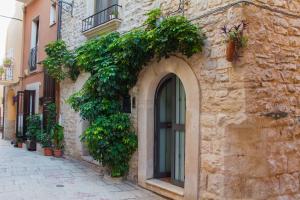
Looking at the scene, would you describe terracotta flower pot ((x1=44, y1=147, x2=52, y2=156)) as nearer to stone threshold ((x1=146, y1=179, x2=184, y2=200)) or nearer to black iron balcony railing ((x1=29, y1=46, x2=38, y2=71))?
black iron balcony railing ((x1=29, y1=46, x2=38, y2=71))

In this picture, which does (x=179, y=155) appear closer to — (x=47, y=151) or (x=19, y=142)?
(x=47, y=151)

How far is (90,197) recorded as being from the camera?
5051mm

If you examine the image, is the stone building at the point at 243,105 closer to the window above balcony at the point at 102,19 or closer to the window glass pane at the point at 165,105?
the window glass pane at the point at 165,105

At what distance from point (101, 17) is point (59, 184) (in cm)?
412

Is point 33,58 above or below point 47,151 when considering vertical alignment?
above

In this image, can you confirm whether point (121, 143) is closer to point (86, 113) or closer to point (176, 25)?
point (86, 113)

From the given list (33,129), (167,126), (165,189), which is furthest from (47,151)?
(165,189)

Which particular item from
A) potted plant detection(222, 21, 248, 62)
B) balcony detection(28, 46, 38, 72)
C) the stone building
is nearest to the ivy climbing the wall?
the stone building

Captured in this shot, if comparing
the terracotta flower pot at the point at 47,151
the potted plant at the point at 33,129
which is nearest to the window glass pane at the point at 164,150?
the terracotta flower pot at the point at 47,151

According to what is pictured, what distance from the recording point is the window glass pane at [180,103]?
17.5ft

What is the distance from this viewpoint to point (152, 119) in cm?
580

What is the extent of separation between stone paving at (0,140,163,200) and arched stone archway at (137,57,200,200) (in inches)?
20.4

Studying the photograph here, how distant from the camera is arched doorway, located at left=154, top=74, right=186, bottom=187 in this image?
545 centimetres

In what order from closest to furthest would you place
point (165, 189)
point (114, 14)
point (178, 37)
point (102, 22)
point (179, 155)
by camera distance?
point (178, 37) → point (165, 189) → point (179, 155) → point (114, 14) → point (102, 22)
